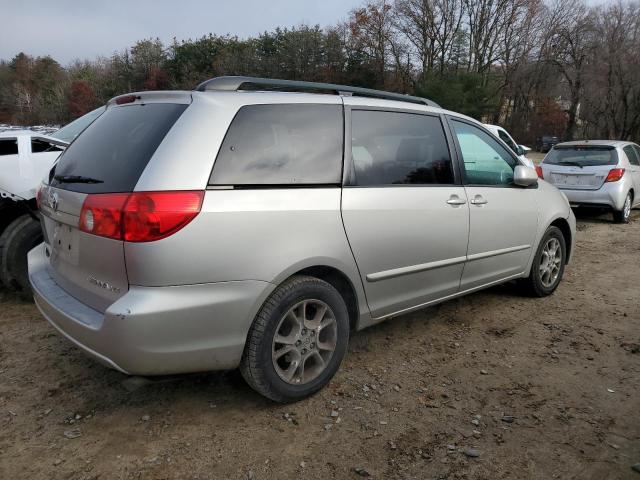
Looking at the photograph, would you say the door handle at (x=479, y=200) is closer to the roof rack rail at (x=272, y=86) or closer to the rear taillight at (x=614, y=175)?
the roof rack rail at (x=272, y=86)

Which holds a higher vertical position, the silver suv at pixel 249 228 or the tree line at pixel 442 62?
the tree line at pixel 442 62

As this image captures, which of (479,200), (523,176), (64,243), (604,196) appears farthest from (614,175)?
(64,243)

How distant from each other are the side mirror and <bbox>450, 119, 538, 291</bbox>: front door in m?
0.06

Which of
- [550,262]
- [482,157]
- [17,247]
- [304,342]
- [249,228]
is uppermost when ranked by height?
[482,157]

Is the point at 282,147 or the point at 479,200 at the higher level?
the point at 282,147

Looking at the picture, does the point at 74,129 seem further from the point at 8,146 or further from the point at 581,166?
the point at 581,166

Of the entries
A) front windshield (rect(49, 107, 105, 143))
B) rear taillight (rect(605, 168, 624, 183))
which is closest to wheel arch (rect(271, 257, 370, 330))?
front windshield (rect(49, 107, 105, 143))

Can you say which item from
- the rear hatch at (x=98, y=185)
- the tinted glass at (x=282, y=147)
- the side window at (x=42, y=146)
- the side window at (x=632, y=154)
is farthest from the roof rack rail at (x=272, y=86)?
the side window at (x=632, y=154)

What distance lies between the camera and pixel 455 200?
3.61 metres

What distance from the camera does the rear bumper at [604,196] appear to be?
29.0ft

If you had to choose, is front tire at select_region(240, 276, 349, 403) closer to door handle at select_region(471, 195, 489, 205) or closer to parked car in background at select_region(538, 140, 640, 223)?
door handle at select_region(471, 195, 489, 205)

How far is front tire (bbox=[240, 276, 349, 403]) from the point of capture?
8.57 ft

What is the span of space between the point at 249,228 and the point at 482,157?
2.40 meters

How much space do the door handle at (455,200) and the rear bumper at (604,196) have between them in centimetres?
659
